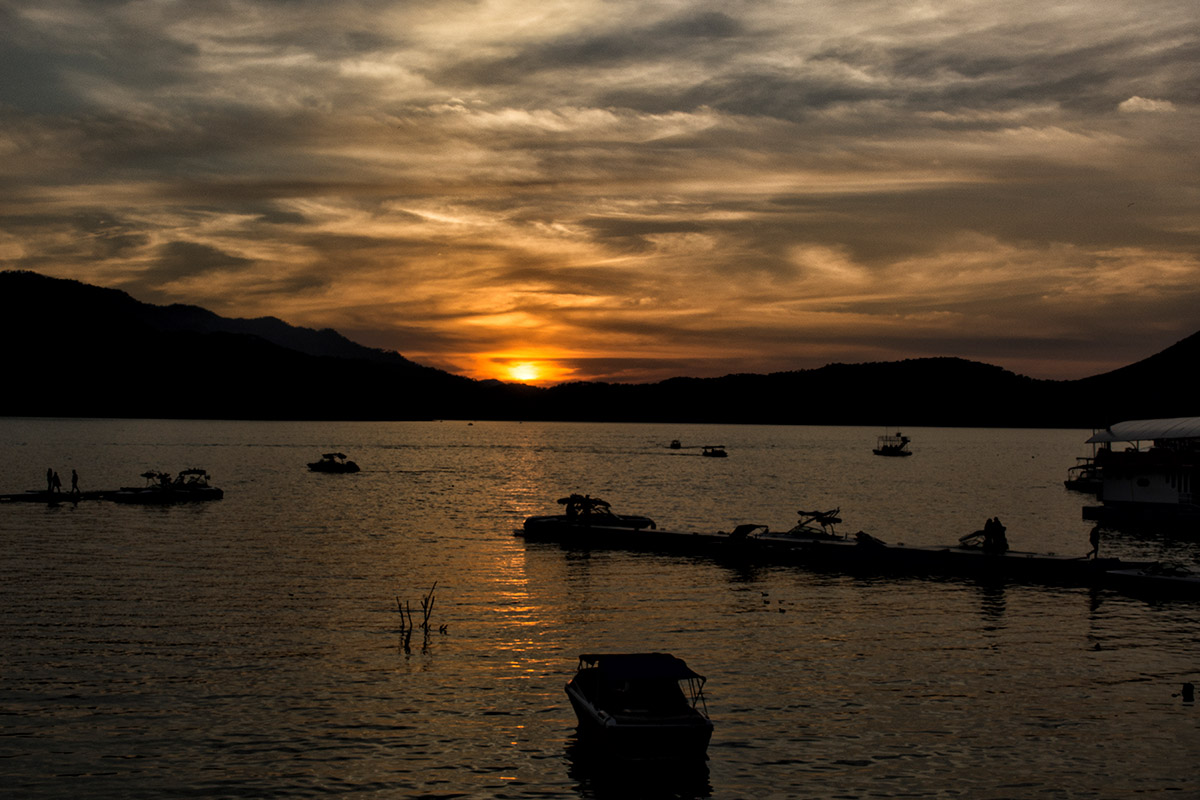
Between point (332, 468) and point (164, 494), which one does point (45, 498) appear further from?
point (332, 468)

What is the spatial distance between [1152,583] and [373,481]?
123m

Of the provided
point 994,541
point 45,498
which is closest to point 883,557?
point 994,541

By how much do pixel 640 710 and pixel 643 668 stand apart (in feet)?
3.66

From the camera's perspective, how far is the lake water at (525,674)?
1019 inches

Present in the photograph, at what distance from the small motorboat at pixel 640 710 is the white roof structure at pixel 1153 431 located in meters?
84.5

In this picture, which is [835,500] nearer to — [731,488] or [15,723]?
[731,488]

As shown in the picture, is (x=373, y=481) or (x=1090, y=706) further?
(x=373, y=481)

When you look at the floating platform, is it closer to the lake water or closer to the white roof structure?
the lake water

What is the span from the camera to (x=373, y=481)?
516 feet

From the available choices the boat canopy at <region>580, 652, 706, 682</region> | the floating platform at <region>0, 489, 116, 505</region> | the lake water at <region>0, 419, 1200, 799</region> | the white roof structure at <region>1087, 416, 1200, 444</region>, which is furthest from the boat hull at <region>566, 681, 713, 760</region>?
the floating platform at <region>0, 489, 116, 505</region>

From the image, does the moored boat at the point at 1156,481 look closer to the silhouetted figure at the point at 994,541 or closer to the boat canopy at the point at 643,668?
the silhouetted figure at the point at 994,541

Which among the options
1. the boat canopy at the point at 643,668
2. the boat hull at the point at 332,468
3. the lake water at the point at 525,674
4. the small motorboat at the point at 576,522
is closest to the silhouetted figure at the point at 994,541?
the lake water at the point at 525,674

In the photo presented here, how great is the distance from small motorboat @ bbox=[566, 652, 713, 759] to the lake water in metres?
1.03

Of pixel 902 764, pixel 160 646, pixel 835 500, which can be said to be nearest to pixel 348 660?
pixel 160 646
